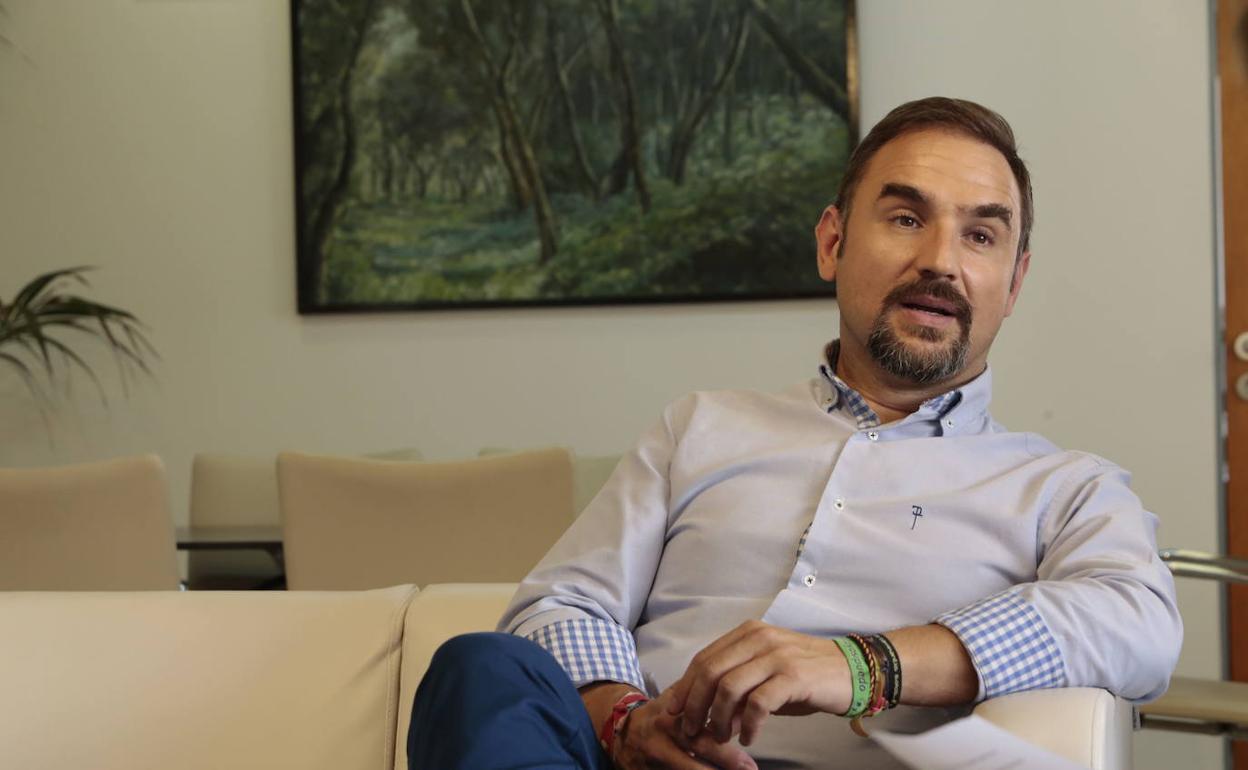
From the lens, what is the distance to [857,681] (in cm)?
126

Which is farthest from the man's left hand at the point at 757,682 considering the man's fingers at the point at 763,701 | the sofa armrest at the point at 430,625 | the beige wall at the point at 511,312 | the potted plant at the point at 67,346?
the potted plant at the point at 67,346

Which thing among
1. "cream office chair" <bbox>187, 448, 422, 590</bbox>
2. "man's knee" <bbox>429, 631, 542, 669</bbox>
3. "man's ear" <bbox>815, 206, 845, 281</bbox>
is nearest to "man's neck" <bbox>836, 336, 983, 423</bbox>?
"man's ear" <bbox>815, 206, 845, 281</bbox>

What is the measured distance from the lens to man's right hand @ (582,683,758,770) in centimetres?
128

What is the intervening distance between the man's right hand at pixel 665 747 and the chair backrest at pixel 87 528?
1614 millimetres

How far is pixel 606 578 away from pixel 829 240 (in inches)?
24.1

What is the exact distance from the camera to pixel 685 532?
1.64 meters

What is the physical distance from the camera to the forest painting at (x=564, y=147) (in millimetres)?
3947

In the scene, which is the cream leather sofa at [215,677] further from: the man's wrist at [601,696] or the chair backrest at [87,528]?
the chair backrest at [87,528]

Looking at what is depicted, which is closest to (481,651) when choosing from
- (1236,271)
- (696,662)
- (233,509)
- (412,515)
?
(696,662)

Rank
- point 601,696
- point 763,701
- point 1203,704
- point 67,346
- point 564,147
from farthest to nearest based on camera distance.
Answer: point 67,346 < point 564,147 < point 1203,704 < point 601,696 < point 763,701

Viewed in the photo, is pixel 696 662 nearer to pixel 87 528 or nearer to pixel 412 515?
pixel 412 515

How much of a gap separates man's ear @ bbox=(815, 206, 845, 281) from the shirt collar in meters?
0.16

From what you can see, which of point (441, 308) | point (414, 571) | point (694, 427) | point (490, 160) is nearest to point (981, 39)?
point (490, 160)

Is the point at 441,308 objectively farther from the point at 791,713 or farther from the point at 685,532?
the point at 791,713
